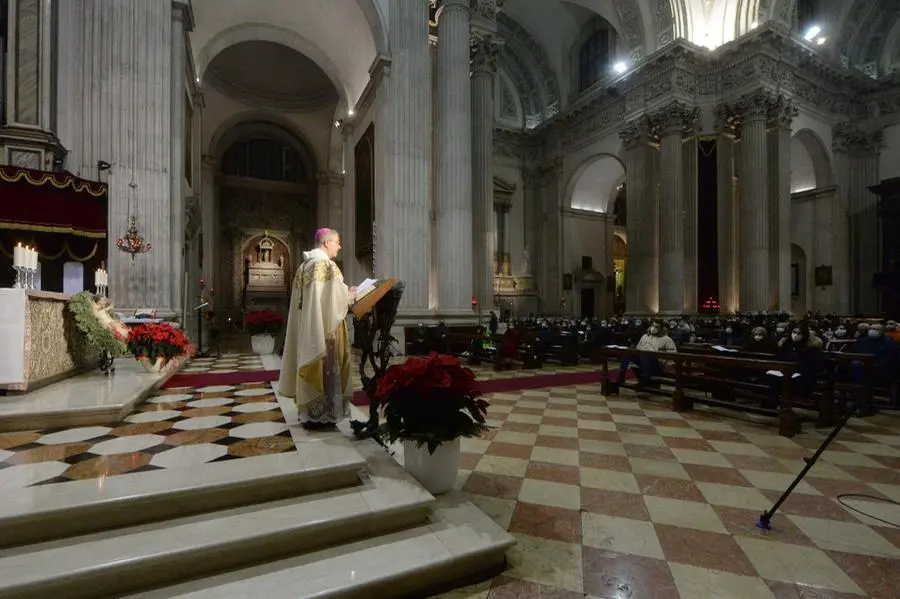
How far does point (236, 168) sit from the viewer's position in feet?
73.0

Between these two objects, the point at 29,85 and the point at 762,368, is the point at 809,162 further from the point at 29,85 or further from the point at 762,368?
the point at 29,85

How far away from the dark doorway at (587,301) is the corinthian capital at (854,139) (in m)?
12.4

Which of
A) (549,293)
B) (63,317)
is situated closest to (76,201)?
(63,317)

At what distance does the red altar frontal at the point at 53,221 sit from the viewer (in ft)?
21.9

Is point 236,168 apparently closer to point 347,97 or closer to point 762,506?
point 347,97

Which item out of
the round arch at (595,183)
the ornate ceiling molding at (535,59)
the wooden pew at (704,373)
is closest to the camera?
the wooden pew at (704,373)

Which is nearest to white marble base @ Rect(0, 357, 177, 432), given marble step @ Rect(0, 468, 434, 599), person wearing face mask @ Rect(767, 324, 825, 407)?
marble step @ Rect(0, 468, 434, 599)

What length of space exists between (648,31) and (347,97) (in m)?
12.6

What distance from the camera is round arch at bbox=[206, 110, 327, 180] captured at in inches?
784

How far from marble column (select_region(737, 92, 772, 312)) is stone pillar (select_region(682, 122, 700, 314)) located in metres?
1.63

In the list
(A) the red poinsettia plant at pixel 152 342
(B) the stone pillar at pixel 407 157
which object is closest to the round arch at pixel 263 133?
(B) the stone pillar at pixel 407 157

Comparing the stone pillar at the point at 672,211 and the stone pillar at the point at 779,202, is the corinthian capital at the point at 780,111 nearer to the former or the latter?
the stone pillar at the point at 779,202

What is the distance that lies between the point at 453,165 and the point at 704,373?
793 cm

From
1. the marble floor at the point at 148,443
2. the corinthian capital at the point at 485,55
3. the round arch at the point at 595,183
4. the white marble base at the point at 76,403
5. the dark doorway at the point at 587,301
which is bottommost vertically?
the marble floor at the point at 148,443
